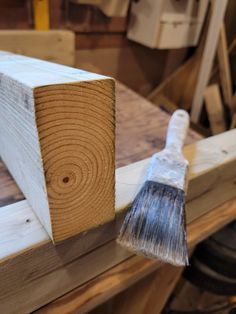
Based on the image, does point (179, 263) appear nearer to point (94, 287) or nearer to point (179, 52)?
point (94, 287)

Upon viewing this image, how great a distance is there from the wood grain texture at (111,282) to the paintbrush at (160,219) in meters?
0.13

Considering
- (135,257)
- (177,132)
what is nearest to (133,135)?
(177,132)

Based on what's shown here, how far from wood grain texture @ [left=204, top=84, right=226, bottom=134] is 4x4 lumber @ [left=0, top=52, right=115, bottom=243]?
35.1 inches

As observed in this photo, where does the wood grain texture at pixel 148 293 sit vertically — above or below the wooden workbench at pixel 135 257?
below

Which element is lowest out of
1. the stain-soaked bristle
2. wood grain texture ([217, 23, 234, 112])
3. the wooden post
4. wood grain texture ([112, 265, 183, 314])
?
wood grain texture ([112, 265, 183, 314])

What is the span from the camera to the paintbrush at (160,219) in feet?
1.01

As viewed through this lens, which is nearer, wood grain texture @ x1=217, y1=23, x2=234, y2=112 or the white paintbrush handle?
the white paintbrush handle

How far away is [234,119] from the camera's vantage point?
104 centimetres

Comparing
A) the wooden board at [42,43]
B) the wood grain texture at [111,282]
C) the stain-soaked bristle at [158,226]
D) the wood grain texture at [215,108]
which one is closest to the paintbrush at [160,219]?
the stain-soaked bristle at [158,226]

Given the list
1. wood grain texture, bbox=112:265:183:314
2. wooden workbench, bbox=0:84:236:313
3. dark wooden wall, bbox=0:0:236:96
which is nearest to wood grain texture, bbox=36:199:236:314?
wooden workbench, bbox=0:84:236:313

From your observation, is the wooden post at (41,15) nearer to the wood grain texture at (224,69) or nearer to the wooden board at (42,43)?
the wooden board at (42,43)

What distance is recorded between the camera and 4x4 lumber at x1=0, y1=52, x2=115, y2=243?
0.74 feet

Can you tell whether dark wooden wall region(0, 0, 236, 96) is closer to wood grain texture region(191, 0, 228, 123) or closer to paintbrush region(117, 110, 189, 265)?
wood grain texture region(191, 0, 228, 123)

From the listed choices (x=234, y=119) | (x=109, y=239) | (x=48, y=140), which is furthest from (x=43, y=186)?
(x=234, y=119)
